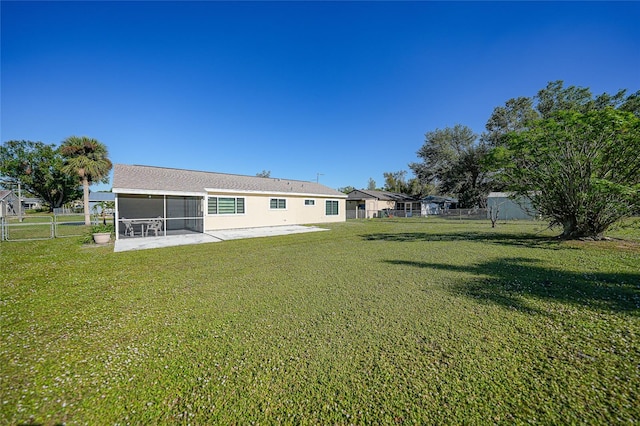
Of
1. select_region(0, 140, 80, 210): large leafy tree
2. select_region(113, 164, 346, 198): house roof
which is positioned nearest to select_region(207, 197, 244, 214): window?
select_region(113, 164, 346, 198): house roof

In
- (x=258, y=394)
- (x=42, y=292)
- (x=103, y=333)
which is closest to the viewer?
(x=258, y=394)

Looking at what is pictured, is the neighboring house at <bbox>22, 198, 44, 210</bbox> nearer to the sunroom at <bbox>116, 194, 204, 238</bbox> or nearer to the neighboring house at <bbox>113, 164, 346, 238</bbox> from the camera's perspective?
the neighboring house at <bbox>113, 164, 346, 238</bbox>

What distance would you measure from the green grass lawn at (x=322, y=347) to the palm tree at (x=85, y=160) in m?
17.1

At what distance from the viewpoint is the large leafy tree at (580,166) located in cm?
838

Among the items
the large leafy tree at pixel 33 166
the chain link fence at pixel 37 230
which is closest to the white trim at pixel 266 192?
the chain link fence at pixel 37 230

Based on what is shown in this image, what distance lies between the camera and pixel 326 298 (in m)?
4.53

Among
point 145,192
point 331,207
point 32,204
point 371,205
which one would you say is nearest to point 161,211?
point 145,192

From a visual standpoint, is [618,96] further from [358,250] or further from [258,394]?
[258,394]

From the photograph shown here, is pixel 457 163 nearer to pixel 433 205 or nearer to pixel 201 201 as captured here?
pixel 433 205

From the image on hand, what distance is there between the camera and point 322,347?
2977 mm

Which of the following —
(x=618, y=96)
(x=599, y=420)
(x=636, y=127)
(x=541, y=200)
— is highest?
(x=618, y=96)

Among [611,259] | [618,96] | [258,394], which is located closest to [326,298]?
[258,394]

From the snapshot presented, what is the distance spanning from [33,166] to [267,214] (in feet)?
170

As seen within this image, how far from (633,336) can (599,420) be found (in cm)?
210
